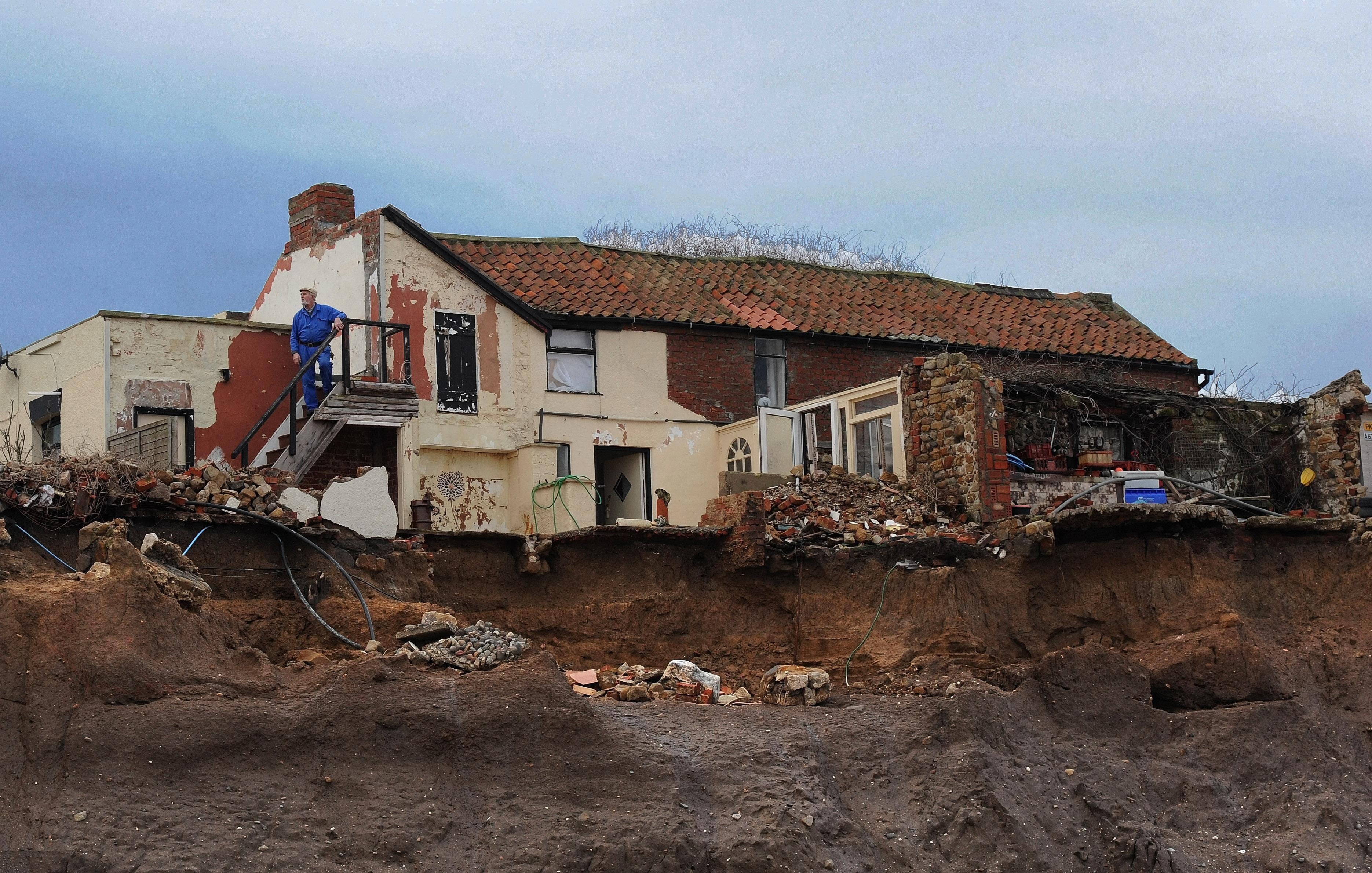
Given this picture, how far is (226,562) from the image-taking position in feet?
49.3

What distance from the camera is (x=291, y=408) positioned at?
1855 cm

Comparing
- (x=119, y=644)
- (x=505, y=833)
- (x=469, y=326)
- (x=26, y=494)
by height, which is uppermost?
(x=469, y=326)

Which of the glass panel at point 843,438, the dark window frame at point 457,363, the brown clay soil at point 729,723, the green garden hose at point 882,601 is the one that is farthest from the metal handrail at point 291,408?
the glass panel at point 843,438

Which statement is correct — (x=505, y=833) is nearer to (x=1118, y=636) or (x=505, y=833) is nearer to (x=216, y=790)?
(x=216, y=790)

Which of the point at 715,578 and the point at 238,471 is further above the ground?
the point at 238,471

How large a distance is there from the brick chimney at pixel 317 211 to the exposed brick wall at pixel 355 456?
4.27m

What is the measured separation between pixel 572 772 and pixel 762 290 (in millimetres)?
15620

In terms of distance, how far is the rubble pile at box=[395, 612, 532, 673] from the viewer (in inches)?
524

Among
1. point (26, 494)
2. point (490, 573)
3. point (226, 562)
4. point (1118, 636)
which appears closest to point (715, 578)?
point (490, 573)

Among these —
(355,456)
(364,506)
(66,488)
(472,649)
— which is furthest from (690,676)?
(355,456)

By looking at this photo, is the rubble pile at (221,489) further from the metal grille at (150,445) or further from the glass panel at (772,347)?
the glass panel at (772,347)

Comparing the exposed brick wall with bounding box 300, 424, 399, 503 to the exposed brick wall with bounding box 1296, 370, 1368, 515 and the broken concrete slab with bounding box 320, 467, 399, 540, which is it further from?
the exposed brick wall with bounding box 1296, 370, 1368, 515

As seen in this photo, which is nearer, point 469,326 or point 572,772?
point 572,772

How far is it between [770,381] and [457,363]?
562cm
